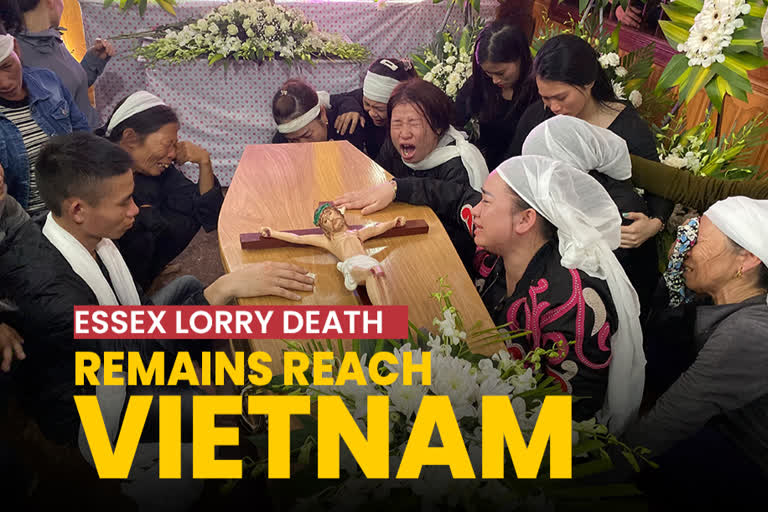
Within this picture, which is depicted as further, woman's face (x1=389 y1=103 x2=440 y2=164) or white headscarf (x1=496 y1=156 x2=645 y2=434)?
woman's face (x1=389 y1=103 x2=440 y2=164)

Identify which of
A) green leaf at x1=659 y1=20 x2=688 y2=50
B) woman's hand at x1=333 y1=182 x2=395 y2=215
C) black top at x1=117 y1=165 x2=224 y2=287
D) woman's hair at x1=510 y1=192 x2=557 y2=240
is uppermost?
green leaf at x1=659 y1=20 x2=688 y2=50

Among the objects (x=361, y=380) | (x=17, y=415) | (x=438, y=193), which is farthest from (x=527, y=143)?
(x=17, y=415)

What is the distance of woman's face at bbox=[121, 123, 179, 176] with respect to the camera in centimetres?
284

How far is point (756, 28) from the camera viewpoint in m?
2.41

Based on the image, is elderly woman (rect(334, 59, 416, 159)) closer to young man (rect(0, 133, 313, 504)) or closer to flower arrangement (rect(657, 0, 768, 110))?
flower arrangement (rect(657, 0, 768, 110))

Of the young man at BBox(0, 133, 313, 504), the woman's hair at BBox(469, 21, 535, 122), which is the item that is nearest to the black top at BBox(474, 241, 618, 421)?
the young man at BBox(0, 133, 313, 504)

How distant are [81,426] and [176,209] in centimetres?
160

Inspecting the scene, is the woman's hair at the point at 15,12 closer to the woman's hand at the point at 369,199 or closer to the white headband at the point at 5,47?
the white headband at the point at 5,47

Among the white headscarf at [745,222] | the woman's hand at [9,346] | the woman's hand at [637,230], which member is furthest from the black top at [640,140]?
the woman's hand at [9,346]

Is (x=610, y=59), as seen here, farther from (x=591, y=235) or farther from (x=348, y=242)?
(x=348, y=242)

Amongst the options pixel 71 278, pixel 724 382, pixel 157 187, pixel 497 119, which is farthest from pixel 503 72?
pixel 71 278

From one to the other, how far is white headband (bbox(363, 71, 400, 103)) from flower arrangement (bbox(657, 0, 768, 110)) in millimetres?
1515


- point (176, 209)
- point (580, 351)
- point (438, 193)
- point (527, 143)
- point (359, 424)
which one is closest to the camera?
point (359, 424)

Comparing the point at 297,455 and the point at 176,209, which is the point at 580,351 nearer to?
the point at 297,455
